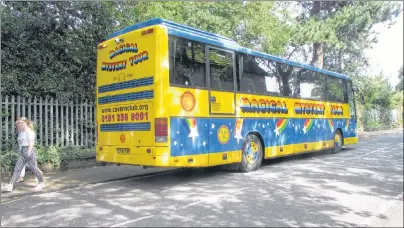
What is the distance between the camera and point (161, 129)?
7543 millimetres

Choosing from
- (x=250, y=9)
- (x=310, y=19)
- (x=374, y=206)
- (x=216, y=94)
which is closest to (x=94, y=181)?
(x=216, y=94)

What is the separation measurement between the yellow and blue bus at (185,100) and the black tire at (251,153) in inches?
1.0

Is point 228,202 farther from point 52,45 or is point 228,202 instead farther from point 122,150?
point 52,45

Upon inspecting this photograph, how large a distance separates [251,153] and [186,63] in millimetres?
3327

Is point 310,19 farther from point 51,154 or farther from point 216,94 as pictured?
point 51,154

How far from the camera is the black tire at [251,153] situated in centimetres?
955

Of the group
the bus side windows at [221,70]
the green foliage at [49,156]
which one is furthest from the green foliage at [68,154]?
the bus side windows at [221,70]

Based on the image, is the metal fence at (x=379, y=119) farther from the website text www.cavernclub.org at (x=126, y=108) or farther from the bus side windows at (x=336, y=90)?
the website text www.cavernclub.org at (x=126, y=108)

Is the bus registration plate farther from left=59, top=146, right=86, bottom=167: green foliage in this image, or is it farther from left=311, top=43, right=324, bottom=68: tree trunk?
left=311, top=43, right=324, bottom=68: tree trunk

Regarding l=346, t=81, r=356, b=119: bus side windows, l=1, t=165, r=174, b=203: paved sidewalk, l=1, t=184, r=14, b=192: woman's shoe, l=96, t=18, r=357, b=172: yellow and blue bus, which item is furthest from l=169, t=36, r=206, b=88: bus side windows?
l=346, t=81, r=356, b=119: bus side windows

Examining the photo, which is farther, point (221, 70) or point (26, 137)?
point (221, 70)

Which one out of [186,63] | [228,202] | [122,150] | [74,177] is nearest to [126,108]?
[122,150]

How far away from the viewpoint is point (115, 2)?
13.7 m

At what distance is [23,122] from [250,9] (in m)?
12.9
